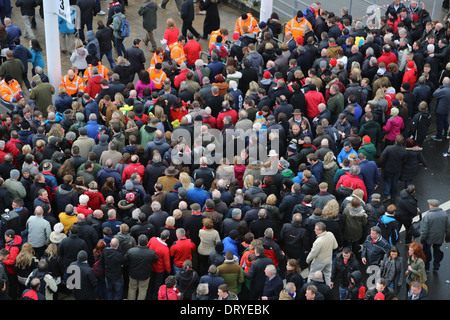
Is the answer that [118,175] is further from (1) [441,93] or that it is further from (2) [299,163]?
(1) [441,93]

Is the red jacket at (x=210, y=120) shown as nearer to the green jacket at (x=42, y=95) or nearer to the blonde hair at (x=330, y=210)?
the green jacket at (x=42, y=95)

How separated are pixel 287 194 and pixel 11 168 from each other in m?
5.15

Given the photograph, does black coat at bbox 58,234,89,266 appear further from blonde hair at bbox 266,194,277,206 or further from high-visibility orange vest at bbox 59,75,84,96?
high-visibility orange vest at bbox 59,75,84,96

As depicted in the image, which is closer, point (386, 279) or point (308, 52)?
point (386, 279)

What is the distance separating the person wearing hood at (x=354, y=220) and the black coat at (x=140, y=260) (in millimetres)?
3385

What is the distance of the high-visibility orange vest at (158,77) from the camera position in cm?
1703

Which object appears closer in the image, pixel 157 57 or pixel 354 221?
pixel 354 221

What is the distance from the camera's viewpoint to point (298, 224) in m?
12.7

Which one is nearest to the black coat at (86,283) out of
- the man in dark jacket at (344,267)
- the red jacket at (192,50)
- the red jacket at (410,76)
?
the man in dark jacket at (344,267)

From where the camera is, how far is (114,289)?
12656 millimetres

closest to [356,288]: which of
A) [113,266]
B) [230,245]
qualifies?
[230,245]

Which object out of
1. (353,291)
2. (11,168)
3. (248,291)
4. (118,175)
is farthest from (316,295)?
(11,168)

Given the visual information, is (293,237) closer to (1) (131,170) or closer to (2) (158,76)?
(1) (131,170)

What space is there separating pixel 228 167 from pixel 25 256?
13.4 ft
